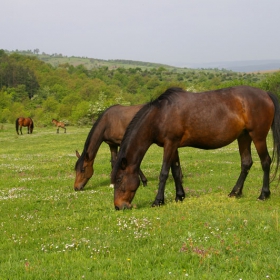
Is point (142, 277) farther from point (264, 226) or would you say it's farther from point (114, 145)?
point (114, 145)

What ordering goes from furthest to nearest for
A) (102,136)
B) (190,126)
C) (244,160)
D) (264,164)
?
1. (102,136)
2. (244,160)
3. (264,164)
4. (190,126)

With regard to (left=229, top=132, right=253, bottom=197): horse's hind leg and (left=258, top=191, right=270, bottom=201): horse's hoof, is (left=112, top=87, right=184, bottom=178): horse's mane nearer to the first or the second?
(left=229, top=132, right=253, bottom=197): horse's hind leg

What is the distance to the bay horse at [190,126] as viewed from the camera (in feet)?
31.9

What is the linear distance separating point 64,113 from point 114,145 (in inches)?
3664

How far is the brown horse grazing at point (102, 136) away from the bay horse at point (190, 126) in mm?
3633

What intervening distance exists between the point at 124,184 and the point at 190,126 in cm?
233

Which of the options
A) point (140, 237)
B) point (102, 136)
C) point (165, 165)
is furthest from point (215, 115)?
point (102, 136)

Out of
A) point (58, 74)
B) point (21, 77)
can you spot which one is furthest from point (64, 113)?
point (58, 74)

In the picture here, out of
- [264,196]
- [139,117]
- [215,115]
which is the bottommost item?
[264,196]

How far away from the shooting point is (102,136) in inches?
553

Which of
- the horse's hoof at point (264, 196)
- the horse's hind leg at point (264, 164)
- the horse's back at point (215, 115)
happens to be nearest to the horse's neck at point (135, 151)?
the horse's back at point (215, 115)

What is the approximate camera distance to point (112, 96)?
121 meters

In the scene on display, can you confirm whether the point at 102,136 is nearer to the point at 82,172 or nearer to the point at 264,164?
the point at 82,172

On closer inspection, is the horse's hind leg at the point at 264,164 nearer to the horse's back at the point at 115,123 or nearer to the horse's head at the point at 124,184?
the horse's head at the point at 124,184
